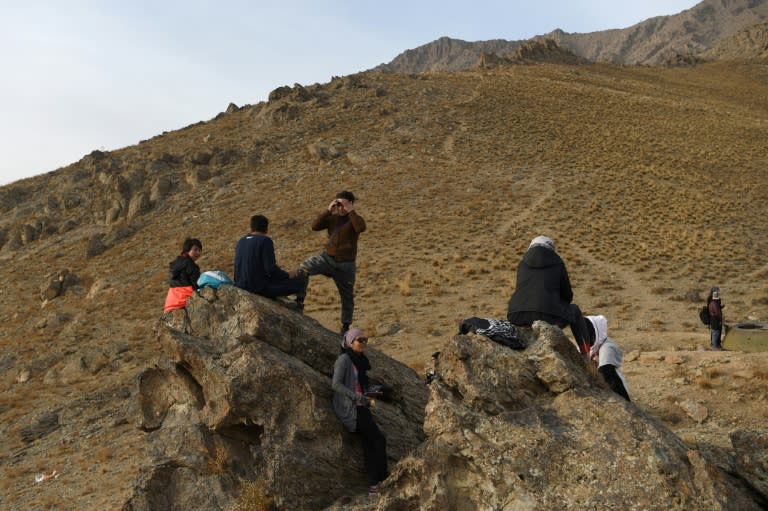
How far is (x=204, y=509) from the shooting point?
293 inches

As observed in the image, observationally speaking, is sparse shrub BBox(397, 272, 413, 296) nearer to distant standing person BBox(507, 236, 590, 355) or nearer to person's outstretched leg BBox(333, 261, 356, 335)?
person's outstretched leg BBox(333, 261, 356, 335)

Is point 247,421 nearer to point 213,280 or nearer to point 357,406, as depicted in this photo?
point 357,406

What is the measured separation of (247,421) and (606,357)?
4.86 m

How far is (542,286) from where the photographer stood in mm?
7016

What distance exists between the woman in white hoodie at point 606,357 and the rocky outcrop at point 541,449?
1285 mm

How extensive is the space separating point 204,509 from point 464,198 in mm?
36846

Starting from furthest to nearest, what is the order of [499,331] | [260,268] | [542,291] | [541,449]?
1. [260,268]
2. [542,291]
3. [499,331]
4. [541,449]

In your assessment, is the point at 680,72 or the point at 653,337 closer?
the point at 653,337

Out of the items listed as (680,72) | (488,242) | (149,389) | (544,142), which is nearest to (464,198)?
(488,242)

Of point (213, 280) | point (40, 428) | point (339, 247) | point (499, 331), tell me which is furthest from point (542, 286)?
point (40, 428)

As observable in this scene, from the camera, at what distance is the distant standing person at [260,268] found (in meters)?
8.72

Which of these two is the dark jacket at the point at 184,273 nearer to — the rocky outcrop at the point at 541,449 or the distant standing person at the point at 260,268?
the distant standing person at the point at 260,268

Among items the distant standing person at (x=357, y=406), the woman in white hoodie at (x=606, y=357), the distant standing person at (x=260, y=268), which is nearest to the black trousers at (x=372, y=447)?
the distant standing person at (x=357, y=406)

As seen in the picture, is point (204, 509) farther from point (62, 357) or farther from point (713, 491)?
point (62, 357)
